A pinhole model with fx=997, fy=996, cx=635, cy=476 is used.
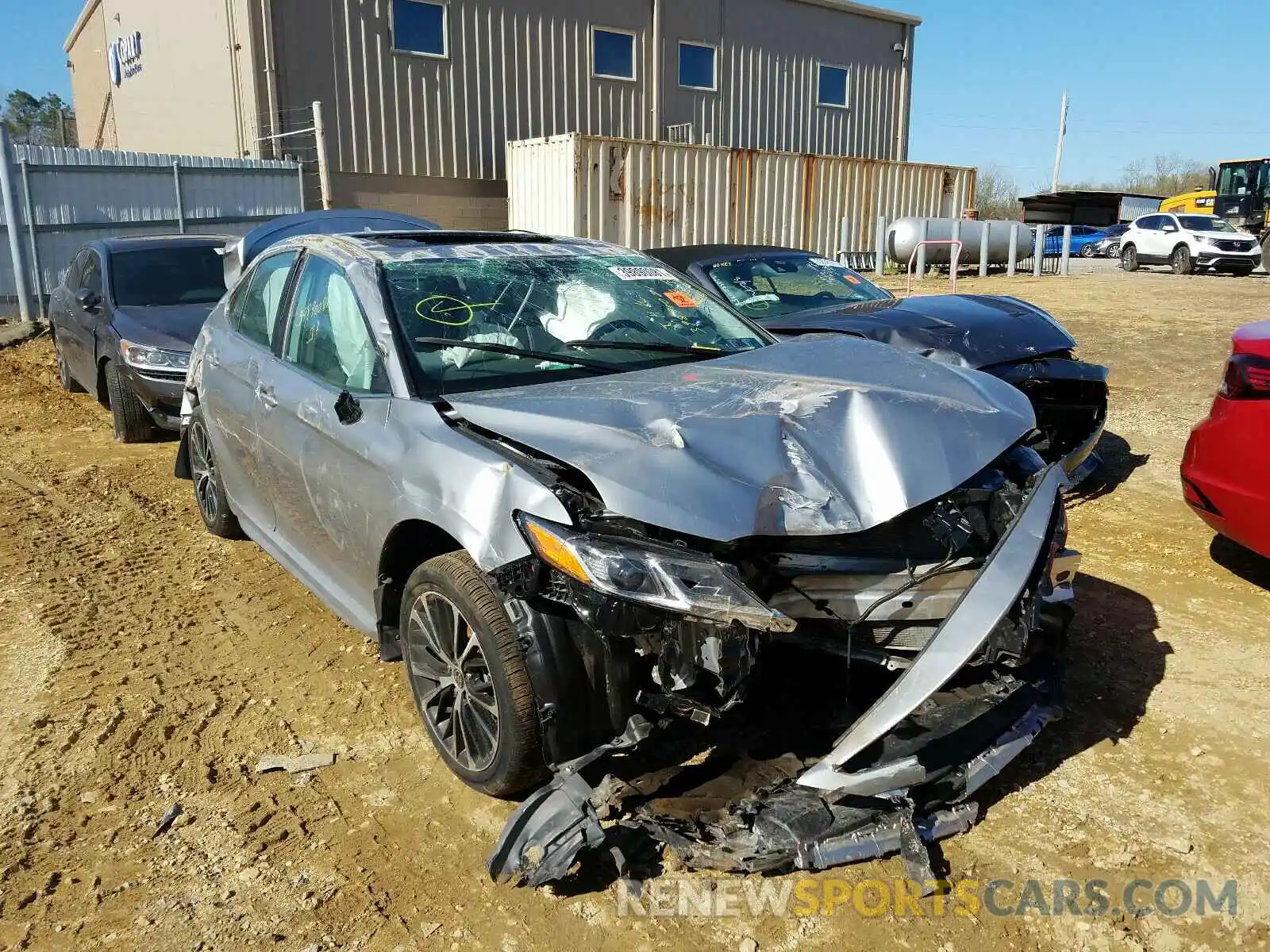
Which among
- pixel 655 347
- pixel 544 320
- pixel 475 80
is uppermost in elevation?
pixel 475 80

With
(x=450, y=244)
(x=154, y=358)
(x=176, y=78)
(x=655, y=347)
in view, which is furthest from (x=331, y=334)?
(x=176, y=78)

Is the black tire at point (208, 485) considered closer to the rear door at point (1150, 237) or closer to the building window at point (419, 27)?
the building window at point (419, 27)

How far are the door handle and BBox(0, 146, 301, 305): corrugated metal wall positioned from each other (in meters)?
11.7

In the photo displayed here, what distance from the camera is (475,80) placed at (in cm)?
1798

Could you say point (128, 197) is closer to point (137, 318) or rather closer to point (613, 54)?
point (137, 318)

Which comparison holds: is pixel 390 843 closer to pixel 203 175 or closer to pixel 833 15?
pixel 203 175

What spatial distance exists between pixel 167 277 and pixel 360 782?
264 inches

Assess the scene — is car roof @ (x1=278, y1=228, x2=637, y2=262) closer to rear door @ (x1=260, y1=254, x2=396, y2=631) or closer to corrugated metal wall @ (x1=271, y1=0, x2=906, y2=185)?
rear door @ (x1=260, y1=254, x2=396, y2=631)

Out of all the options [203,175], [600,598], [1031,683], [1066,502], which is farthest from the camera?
[203,175]

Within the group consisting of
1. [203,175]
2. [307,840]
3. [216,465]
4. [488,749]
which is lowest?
[307,840]

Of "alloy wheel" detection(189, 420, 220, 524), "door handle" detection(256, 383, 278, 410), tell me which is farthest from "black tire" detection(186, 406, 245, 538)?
"door handle" detection(256, 383, 278, 410)

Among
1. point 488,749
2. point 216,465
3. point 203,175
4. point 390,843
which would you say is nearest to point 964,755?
point 488,749

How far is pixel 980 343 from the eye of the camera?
18.4ft

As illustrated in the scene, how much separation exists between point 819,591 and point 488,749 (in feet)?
3.52
